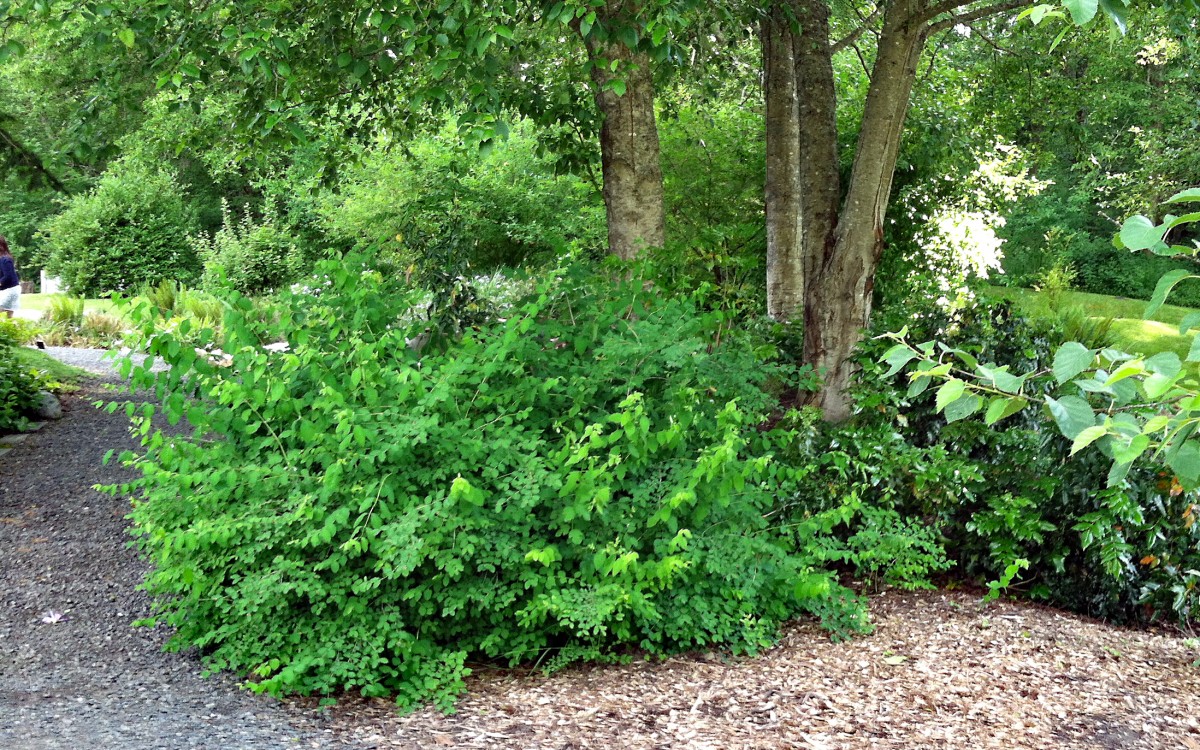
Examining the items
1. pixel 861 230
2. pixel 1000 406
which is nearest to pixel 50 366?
pixel 861 230

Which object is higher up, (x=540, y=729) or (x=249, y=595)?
(x=249, y=595)

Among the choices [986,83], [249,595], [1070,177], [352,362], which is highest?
[1070,177]

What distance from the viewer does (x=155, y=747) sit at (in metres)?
3.49

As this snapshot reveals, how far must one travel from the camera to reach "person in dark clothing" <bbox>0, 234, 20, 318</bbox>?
1028 cm

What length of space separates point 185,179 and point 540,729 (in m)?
27.5

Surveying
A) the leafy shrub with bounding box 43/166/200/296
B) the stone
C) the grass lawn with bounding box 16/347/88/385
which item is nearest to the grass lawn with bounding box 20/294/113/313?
the leafy shrub with bounding box 43/166/200/296

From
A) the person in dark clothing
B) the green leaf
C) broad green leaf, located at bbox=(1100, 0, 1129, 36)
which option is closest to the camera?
the green leaf

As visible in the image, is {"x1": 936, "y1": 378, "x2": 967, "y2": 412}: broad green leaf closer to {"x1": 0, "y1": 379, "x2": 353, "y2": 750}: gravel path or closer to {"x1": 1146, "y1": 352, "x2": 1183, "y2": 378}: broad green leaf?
{"x1": 1146, "y1": 352, "x2": 1183, "y2": 378}: broad green leaf

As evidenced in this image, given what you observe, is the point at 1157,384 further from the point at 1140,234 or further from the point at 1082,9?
the point at 1082,9

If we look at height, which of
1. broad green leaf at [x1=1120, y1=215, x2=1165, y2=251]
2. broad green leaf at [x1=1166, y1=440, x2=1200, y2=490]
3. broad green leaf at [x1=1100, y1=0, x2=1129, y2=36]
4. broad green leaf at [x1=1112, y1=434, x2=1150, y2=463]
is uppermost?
broad green leaf at [x1=1100, y1=0, x2=1129, y2=36]

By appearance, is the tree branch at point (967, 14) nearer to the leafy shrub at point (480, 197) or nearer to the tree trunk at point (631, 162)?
the tree trunk at point (631, 162)

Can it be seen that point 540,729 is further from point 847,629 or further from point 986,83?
point 986,83

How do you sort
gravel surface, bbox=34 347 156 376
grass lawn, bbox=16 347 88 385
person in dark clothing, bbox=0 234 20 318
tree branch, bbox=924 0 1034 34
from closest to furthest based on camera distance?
1. tree branch, bbox=924 0 1034 34
2. grass lawn, bbox=16 347 88 385
3. person in dark clothing, bbox=0 234 20 318
4. gravel surface, bbox=34 347 156 376

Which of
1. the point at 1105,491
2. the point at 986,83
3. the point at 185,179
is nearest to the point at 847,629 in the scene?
the point at 1105,491
